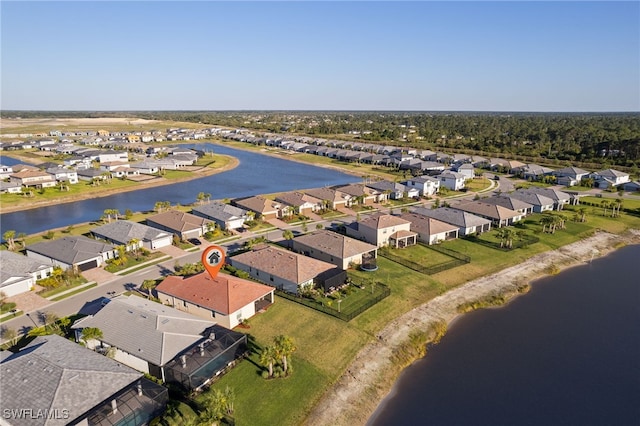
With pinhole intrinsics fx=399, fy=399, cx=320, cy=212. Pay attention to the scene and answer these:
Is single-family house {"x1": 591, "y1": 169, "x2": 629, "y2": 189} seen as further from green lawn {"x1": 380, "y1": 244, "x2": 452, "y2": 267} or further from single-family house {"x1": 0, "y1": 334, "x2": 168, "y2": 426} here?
single-family house {"x1": 0, "y1": 334, "x2": 168, "y2": 426}

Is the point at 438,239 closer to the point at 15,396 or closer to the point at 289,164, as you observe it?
the point at 15,396

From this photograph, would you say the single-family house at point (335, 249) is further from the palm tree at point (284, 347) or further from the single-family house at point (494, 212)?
the single-family house at point (494, 212)

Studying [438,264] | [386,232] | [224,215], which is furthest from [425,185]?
[224,215]

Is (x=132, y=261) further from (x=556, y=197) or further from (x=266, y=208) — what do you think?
(x=556, y=197)

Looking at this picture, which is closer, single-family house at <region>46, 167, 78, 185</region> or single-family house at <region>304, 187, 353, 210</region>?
single-family house at <region>304, 187, 353, 210</region>

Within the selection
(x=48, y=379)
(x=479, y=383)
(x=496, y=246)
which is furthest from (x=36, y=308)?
(x=496, y=246)

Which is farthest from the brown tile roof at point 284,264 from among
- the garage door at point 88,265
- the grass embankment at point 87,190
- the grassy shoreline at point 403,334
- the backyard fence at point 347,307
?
the grass embankment at point 87,190

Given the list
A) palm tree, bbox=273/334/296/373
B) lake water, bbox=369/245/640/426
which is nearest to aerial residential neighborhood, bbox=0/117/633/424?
palm tree, bbox=273/334/296/373

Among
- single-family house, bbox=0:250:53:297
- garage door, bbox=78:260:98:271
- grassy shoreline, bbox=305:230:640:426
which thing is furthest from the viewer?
garage door, bbox=78:260:98:271
